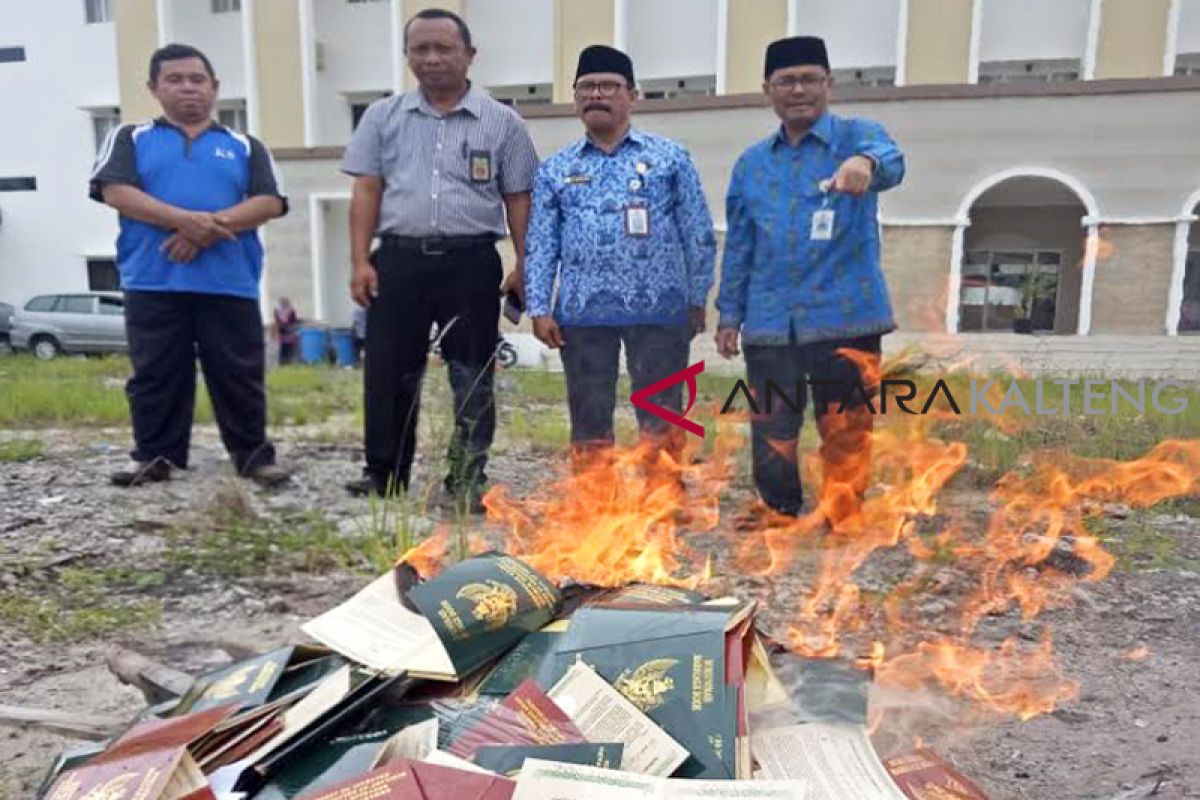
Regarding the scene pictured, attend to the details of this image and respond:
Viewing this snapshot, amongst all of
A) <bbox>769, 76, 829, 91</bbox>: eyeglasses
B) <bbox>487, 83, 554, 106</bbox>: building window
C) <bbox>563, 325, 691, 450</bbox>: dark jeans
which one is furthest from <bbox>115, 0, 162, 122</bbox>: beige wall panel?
<bbox>769, 76, 829, 91</bbox>: eyeglasses

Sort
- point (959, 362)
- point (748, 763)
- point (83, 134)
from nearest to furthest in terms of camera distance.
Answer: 1. point (748, 763)
2. point (959, 362)
3. point (83, 134)

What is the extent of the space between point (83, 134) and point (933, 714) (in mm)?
23530

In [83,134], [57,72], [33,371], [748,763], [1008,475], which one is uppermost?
[57,72]

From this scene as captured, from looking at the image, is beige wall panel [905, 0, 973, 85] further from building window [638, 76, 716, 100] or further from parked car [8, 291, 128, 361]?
parked car [8, 291, 128, 361]

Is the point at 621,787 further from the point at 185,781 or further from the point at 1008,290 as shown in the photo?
the point at 1008,290

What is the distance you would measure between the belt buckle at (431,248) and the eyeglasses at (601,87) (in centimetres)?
86

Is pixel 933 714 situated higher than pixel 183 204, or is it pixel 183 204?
pixel 183 204

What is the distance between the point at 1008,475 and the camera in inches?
188

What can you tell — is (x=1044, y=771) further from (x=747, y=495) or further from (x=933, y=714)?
(x=747, y=495)

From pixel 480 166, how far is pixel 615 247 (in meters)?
0.73

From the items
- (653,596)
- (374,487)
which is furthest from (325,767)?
(374,487)

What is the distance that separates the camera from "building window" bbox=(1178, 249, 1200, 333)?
39.7 ft

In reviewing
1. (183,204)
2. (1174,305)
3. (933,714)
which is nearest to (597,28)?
(1174,305)

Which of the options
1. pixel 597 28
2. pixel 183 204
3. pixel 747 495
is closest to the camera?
pixel 183 204
